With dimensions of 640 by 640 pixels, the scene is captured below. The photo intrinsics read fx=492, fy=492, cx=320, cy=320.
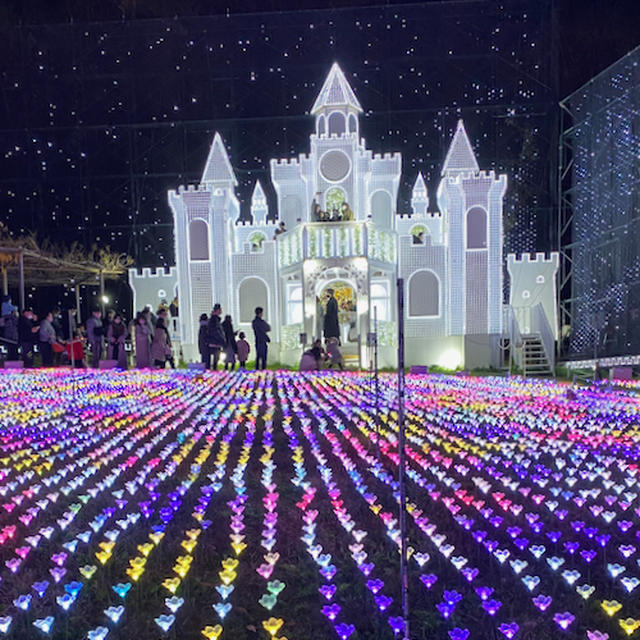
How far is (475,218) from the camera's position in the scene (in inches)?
693

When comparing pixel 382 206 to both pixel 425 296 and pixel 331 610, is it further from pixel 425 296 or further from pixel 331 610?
pixel 331 610

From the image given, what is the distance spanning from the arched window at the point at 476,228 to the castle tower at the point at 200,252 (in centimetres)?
882

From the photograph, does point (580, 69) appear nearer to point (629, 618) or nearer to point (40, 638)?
point (629, 618)

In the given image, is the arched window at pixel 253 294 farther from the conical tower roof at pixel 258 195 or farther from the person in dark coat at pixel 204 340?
the person in dark coat at pixel 204 340

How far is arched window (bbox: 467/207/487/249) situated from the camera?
17578mm

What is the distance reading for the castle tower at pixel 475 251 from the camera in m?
17.5

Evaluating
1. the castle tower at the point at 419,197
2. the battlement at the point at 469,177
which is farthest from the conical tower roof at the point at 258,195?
the battlement at the point at 469,177

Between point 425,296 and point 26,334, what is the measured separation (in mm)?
12759

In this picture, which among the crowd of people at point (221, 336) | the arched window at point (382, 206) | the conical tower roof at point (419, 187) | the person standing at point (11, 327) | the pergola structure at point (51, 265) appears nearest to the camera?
the crowd of people at point (221, 336)

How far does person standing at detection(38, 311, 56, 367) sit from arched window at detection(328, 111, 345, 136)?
38.0 feet

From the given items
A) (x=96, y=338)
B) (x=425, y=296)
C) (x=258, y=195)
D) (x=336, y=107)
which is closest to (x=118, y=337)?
(x=96, y=338)

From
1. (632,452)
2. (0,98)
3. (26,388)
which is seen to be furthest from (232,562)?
(0,98)

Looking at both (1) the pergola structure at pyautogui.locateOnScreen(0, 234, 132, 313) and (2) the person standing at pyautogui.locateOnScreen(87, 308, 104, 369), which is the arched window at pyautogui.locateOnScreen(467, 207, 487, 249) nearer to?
(2) the person standing at pyautogui.locateOnScreen(87, 308, 104, 369)

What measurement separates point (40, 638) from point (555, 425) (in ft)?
19.0
